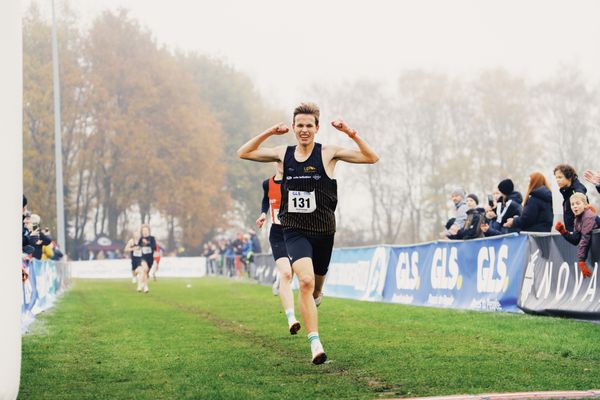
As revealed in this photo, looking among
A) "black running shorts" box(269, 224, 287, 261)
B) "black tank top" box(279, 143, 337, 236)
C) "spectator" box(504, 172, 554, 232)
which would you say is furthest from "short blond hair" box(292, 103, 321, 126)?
"spectator" box(504, 172, 554, 232)

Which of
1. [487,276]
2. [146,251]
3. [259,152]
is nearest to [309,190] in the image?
[259,152]

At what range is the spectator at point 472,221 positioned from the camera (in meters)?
17.7

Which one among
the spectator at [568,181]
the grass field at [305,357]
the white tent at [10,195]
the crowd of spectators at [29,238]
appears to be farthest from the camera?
the crowd of spectators at [29,238]

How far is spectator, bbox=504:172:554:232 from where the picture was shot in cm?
1463

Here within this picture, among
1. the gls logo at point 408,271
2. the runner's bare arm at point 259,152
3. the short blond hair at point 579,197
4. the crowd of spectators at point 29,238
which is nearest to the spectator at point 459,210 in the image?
the gls logo at point 408,271

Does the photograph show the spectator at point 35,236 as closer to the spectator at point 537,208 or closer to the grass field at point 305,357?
the grass field at point 305,357

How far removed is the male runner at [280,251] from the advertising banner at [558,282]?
3737 mm

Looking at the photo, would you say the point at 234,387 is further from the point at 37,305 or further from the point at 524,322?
the point at 37,305

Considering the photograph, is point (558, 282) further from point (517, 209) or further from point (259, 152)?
point (259, 152)

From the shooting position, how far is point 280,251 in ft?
41.5

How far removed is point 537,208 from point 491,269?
4.35ft

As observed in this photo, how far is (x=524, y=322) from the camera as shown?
12.7 metres

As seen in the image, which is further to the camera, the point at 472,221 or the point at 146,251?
the point at 146,251

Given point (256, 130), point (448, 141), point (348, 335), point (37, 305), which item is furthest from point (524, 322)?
point (256, 130)
